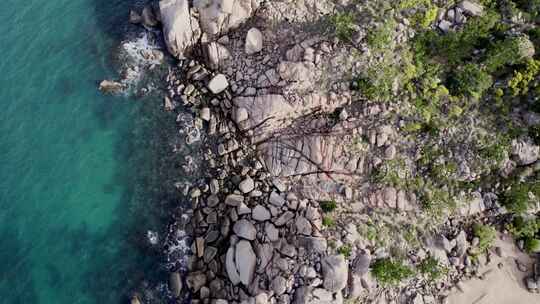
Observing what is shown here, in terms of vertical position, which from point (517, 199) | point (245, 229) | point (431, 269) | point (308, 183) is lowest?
point (431, 269)

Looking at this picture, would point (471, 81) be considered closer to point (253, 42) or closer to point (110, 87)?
point (253, 42)

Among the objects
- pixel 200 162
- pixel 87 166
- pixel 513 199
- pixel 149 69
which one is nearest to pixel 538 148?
pixel 513 199

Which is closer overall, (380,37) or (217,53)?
(380,37)

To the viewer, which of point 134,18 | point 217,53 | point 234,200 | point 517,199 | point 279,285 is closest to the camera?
point 279,285

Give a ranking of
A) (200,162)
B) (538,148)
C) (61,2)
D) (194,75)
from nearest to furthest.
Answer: (538,148), (200,162), (194,75), (61,2)

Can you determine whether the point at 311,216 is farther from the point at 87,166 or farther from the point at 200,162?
the point at 87,166

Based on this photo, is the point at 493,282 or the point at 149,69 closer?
the point at 493,282

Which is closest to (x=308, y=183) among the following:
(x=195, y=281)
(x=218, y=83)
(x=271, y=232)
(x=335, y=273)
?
(x=271, y=232)

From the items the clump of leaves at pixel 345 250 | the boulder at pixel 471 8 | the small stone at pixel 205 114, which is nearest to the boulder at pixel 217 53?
the small stone at pixel 205 114
